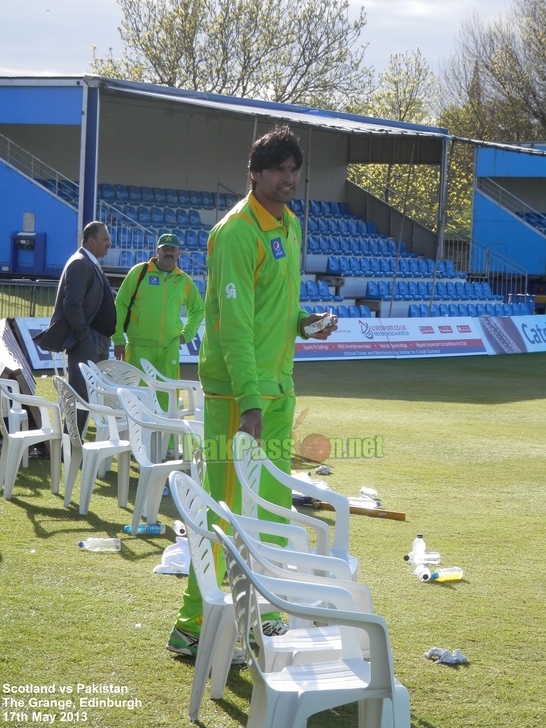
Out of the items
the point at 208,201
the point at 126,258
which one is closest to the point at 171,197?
the point at 208,201

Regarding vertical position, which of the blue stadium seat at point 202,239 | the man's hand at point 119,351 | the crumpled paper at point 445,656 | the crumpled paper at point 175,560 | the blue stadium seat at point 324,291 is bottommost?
the crumpled paper at point 175,560

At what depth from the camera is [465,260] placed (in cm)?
3275

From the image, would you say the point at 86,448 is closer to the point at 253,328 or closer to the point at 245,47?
the point at 253,328

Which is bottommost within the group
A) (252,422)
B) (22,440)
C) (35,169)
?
(22,440)

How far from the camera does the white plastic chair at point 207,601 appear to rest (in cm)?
371

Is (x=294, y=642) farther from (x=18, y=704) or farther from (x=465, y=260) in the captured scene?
(x=465, y=260)

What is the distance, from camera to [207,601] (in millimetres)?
3773

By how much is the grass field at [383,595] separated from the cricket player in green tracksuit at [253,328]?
1.53 ft

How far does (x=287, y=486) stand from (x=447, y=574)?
1725mm

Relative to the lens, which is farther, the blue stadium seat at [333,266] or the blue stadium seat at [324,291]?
the blue stadium seat at [333,266]

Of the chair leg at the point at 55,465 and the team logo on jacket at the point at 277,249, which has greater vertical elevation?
the team logo on jacket at the point at 277,249

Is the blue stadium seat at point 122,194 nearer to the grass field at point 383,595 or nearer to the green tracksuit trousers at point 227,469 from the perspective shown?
the grass field at point 383,595

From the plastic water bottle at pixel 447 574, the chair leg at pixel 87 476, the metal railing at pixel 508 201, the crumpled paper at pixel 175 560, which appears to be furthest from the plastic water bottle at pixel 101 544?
the metal railing at pixel 508 201

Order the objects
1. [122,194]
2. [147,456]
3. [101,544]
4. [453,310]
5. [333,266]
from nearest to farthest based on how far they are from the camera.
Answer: [101,544] → [147,456] → [453,310] → [122,194] → [333,266]
